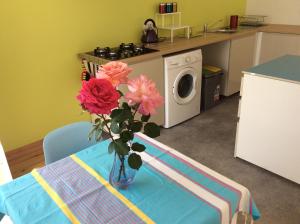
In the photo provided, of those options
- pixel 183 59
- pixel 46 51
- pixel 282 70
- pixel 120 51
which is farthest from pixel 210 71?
pixel 46 51

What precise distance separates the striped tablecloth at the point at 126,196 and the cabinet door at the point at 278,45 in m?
3.24

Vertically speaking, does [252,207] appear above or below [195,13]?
below

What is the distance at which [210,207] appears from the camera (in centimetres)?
104

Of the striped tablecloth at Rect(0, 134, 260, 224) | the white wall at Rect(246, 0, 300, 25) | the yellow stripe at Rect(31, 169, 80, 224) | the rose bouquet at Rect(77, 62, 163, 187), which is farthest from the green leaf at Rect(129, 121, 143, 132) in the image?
the white wall at Rect(246, 0, 300, 25)

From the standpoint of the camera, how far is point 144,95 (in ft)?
3.08

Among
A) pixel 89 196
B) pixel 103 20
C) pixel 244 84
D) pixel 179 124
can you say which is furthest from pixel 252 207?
pixel 103 20

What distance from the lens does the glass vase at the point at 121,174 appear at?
3.68ft

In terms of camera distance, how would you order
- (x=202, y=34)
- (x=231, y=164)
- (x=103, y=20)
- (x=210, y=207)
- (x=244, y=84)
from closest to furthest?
(x=210, y=207), (x=244, y=84), (x=231, y=164), (x=103, y=20), (x=202, y=34)

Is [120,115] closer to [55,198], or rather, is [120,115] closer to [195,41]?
[55,198]

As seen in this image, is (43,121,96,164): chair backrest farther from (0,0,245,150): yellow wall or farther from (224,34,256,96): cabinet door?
(224,34,256,96): cabinet door

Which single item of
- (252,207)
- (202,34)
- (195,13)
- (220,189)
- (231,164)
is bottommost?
(231,164)

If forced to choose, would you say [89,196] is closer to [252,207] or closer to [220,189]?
[220,189]

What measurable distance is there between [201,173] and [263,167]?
1308mm

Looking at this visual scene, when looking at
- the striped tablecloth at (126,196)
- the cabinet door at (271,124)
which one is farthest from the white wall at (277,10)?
the striped tablecloth at (126,196)
